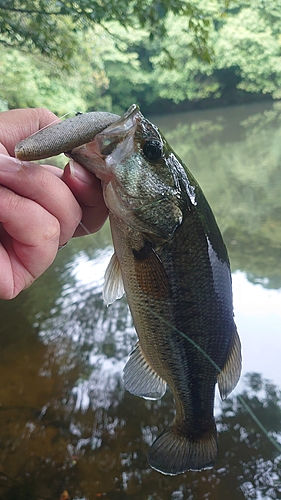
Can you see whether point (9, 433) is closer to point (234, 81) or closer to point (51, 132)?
point (51, 132)

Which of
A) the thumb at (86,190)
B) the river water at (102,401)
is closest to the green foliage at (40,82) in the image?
the river water at (102,401)

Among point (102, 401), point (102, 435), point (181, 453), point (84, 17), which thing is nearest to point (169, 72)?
point (84, 17)

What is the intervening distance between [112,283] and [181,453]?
0.80m

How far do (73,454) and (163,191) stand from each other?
246 cm

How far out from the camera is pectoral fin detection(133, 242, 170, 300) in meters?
1.40

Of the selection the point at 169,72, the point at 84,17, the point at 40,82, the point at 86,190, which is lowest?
the point at 86,190

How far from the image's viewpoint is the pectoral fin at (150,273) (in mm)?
1399

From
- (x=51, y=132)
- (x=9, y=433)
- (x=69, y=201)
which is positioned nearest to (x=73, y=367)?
(x=9, y=433)

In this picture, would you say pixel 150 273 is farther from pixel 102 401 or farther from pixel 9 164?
pixel 102 401

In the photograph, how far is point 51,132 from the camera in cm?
119

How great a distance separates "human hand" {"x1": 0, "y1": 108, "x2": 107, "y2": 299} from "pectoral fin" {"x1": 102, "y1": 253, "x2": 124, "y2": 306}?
229 millimetres

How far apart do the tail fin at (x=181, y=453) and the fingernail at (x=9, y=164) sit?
1.28m

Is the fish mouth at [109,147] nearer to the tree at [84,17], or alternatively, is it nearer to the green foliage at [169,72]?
the tree at [84,17]

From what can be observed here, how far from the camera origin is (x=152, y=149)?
1.36 metres
